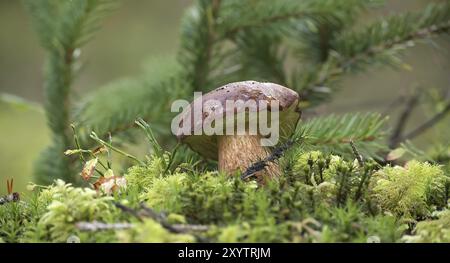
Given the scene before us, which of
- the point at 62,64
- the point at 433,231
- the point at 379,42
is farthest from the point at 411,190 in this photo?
the point at 62,64

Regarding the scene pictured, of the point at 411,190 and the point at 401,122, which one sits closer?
the point at 411,190

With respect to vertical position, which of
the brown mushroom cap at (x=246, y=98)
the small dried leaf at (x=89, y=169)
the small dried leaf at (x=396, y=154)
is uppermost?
the brown mushroom cap at (x=246, y=98)

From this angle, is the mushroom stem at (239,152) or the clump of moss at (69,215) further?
the mushroom stem at (239,152)

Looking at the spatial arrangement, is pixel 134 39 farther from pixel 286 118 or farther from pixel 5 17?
pixel 286 118

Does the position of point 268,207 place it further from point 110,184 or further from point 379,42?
point 379,42

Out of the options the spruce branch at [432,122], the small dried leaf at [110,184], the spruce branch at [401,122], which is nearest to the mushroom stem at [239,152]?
the small dried leaf at [110,184]

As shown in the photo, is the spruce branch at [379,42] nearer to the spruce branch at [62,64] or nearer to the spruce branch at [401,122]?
the spruce branch at [401,122]
